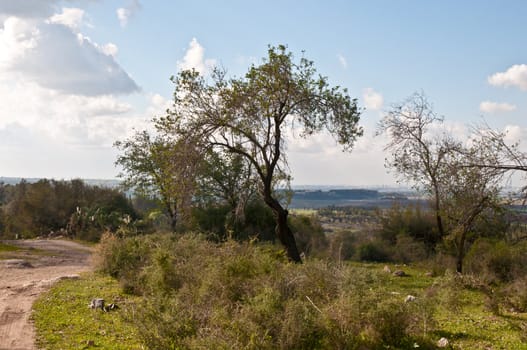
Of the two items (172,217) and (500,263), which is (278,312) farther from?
(172,217)

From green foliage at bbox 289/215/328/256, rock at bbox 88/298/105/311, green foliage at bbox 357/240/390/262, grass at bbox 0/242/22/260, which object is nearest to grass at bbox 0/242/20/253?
grass at bbox 0/242/22/260

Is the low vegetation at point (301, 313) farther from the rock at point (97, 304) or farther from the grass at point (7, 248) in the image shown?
the grass at point (7, 248)

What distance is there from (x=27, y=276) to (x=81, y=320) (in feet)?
23.9

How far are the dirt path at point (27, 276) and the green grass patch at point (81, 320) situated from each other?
280mm

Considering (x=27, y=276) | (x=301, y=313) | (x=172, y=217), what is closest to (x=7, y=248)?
(x=27, y=276)

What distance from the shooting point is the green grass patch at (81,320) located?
28.7 ft

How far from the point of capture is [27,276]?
53.7ft

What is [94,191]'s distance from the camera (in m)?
37.7

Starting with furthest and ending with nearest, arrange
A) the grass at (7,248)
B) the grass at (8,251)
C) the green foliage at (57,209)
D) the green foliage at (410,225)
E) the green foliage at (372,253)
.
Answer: the green foliage at (57,209)
the green foliage at (410,225)
the green foliage at (372,253)
the grass at (7,248)
the grass at (8,251)

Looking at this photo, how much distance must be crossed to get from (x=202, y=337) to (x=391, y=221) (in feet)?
69.0

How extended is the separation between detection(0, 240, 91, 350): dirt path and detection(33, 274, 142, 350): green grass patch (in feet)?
0.92

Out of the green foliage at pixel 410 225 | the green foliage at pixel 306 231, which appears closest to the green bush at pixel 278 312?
the green foliage at pixel 306 231

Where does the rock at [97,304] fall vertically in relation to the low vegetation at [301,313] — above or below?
below

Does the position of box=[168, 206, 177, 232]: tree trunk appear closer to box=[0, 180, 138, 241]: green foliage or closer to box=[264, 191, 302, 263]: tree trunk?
box=[0, 180, 138, 241]: green foliage
